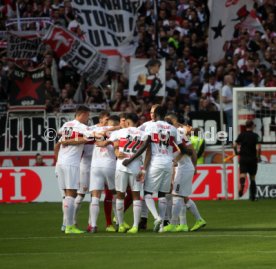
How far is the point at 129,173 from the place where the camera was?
20016 mm

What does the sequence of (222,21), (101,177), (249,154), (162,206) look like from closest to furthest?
1. (162,206)
2. (101,177)
3. (249,154)
4. (222,21)

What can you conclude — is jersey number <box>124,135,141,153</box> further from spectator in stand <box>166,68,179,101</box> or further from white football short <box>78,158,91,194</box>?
spectator in stand <box>166,68,179,101</box>

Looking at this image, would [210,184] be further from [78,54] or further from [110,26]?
[110,26]

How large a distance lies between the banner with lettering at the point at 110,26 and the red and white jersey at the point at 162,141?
43.1 feet

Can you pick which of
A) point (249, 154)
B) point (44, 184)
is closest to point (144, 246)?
point (249, 154)

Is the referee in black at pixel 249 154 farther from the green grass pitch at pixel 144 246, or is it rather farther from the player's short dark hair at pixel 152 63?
the green grass pitch at pixel 144 246

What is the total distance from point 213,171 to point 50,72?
5899 millimetres

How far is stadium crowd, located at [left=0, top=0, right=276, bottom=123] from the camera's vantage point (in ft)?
106

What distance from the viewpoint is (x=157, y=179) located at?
1980cm

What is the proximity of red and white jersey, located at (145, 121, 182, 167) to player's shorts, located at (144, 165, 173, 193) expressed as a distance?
0.10 metres

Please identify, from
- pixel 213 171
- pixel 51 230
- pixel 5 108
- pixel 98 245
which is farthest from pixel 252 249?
pixel 5 108

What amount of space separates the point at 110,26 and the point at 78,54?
125 centimetres

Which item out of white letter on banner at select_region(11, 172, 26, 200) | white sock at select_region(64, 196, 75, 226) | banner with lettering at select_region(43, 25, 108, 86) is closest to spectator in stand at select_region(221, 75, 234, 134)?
banner with lettering at select_region(43, 25, 108, 86)

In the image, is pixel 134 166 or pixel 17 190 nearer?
pixel 134 166
